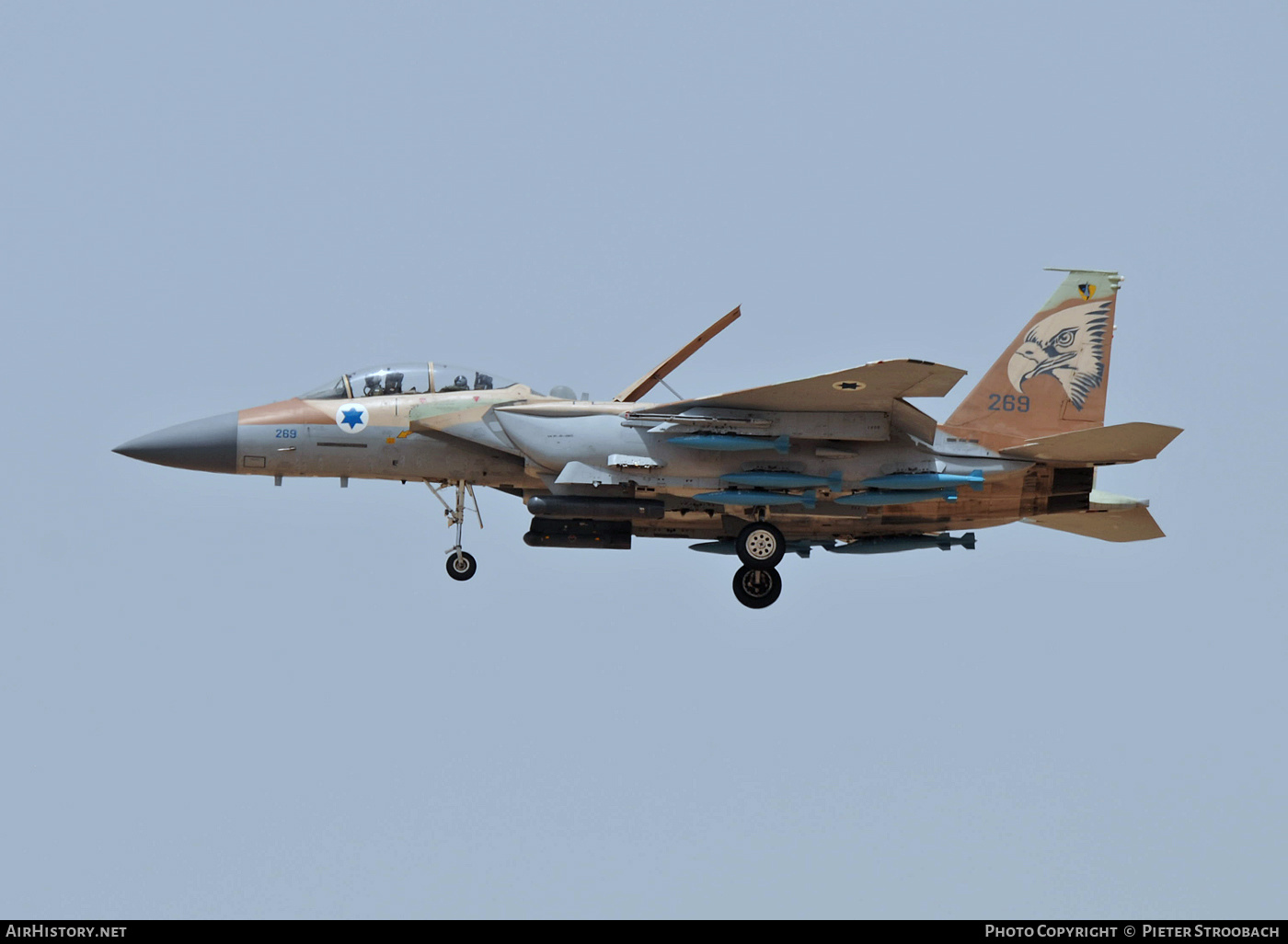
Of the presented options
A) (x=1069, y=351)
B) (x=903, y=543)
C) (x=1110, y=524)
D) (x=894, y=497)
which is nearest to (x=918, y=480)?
(x=894, y=497)

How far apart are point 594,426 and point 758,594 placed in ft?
10.00

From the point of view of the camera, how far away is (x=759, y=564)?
28.0m

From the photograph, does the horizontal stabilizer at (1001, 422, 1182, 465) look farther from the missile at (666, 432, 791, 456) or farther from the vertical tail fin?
the missile at (666, 432, 791, 456)

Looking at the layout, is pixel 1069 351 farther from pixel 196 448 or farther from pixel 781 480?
pixel 196 448

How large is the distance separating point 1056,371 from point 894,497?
2.98m

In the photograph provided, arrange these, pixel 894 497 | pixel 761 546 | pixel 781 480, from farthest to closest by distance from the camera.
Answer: pixel 761 546 < pixel 894 497 < pixel 781 480

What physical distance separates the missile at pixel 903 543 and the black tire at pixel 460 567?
4.92 metres

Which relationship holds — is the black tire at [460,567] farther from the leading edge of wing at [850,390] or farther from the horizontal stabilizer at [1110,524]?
the horizontal stabilizer at [1110,524]

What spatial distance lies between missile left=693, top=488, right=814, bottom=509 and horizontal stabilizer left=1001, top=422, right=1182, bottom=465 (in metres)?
2.71

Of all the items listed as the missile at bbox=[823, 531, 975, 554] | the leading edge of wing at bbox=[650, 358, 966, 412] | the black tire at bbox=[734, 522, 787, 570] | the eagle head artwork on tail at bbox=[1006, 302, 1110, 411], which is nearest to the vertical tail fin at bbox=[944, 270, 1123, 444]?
the eagle head artwork on tail at bbox=[1006, 302, 1110, 411]
